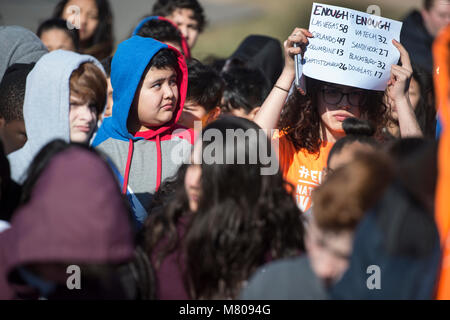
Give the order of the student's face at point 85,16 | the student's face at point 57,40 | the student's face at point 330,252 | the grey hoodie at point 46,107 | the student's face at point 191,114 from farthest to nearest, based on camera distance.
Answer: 1. the student's face at point 85,16
2. the student's face at point 57,40
3. the student's face at point 191,114
4. the grey hoodie at point 46,107
5. the student's face at point 330,252

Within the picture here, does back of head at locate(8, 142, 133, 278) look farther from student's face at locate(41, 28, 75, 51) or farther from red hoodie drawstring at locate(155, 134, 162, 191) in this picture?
student's face at locate(41, 28, 75, 51)

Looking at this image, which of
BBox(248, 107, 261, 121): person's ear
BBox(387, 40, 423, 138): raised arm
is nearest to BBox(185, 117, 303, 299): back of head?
BBox(387, 40, 423, 138): raised arm

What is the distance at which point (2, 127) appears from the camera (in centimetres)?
333

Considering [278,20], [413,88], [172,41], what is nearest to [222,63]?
[172,41]

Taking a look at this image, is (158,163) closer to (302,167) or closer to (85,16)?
(302,167)

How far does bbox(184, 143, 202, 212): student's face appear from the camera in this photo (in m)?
2.37

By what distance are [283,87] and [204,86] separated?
1.22 meters

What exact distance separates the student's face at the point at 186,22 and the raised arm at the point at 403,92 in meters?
2.70

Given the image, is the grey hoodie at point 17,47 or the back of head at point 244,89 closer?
the grey hoodie at point 17,47

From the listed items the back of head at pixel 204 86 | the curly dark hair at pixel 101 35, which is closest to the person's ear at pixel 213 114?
the back of head at pixel 204 86

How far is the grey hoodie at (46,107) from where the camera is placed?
288cm

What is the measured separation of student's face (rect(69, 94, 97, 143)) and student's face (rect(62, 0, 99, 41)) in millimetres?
2731

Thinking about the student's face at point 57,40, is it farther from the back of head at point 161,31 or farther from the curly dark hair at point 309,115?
the curly dark hair at point 309,115

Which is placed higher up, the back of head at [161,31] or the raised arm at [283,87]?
the back of head at [161,31]
